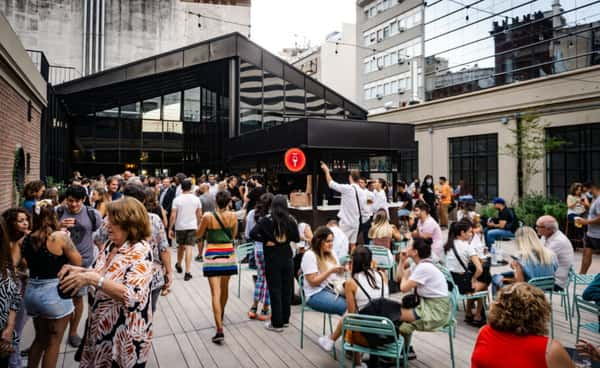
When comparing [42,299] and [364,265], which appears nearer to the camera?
[42,299]

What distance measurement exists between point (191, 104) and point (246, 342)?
70.0ft

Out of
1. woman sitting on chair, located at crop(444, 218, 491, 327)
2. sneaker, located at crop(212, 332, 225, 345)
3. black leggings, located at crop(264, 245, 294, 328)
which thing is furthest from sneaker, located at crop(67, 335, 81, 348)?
woman sitting on chair, located at crop(444, 218, 491, 327)

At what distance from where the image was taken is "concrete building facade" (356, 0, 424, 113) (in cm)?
3000

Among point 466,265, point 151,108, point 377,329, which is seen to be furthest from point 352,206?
point 151,108

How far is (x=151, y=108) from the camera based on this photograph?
2323cm

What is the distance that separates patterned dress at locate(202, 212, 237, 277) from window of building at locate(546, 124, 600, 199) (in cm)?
1559

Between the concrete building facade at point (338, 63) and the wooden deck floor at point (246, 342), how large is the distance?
51.3 meters

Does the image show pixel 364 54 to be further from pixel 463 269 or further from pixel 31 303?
pixel 31 303

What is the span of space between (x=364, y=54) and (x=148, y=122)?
23.8 metres

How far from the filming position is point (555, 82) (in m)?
16.0

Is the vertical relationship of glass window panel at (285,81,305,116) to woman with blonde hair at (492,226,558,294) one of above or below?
above

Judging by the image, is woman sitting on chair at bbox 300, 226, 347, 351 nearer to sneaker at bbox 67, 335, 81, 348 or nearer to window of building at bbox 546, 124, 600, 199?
sneaker at bbox 67, 335, 81, 348

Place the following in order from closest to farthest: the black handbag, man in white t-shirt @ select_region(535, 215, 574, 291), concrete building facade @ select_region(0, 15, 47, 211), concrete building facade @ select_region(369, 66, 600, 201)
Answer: the black handbag → man in white t-shirt @ select_region(535, 215, 574, 291) → concrete building facade @ select_region(0, 15, 47, 211) → concrete building facade @ select_region(369, 66, 600, 201)

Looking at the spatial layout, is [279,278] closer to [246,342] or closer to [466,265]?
[246,342]
